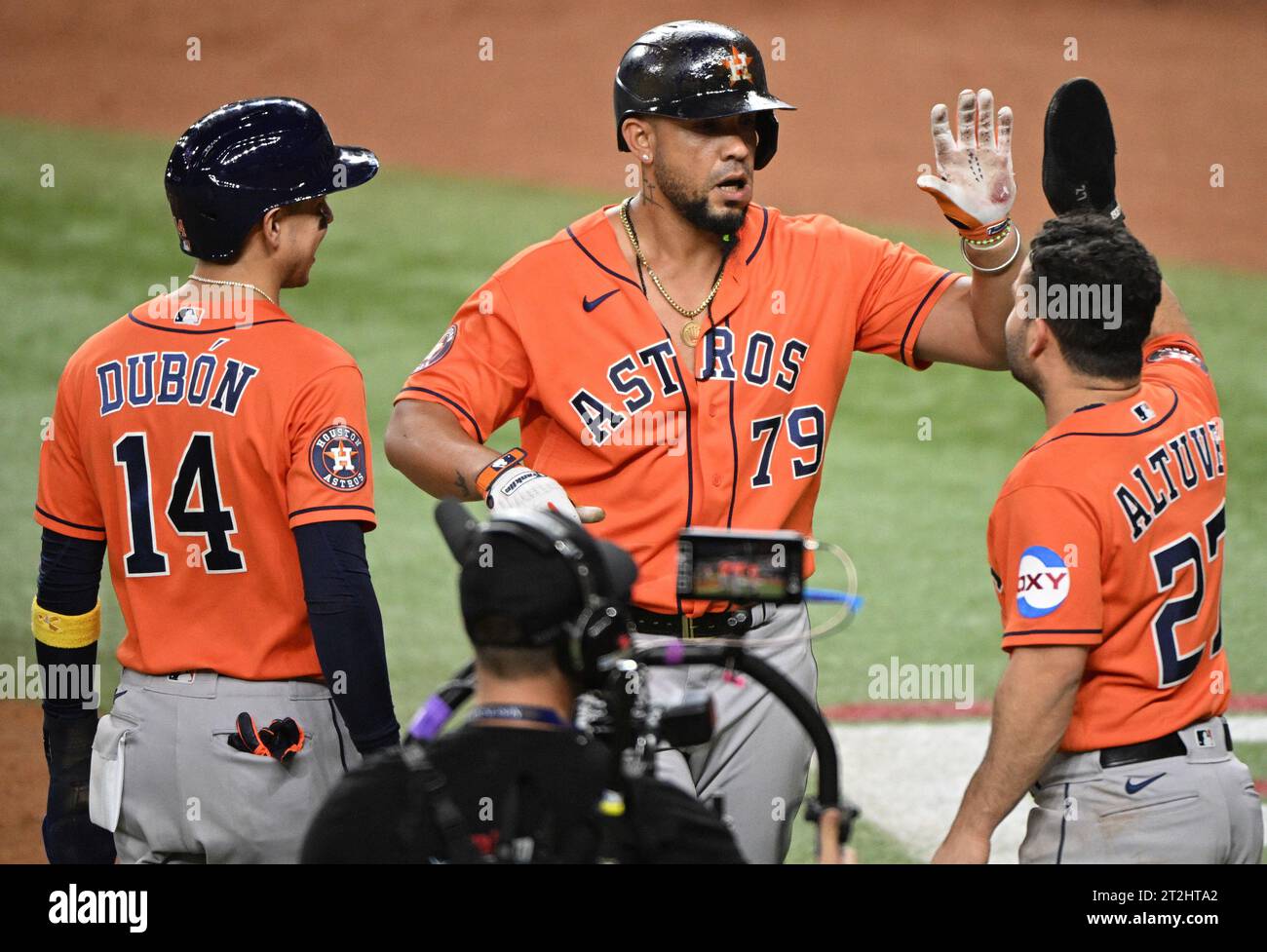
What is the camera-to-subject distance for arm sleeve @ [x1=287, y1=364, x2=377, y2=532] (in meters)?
3.08

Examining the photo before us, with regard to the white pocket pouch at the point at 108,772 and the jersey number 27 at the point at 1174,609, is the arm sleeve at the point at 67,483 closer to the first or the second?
the white pocket pouch at the point at 108,772

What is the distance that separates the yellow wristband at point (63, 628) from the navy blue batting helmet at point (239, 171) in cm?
79

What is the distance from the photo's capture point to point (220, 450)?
3102 millimetres

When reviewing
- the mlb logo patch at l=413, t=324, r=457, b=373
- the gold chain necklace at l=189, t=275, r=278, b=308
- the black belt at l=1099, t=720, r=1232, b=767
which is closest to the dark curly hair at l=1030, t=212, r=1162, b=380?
the black belt at l=1099, t=720, r=1232, b=767

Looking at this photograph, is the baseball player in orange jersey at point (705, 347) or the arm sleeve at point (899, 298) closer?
the baseball player in orange jersey at point (705, 347)

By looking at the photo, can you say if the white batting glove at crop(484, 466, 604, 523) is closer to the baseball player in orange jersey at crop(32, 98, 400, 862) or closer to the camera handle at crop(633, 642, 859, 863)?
the baseball player in orange jersey at crop(32, 98, 400, 862)

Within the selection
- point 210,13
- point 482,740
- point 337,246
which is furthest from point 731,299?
point 210,13

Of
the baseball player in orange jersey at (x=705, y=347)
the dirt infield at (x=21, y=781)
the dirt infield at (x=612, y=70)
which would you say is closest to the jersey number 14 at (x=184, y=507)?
the baseball player in orange jersey at (x=705, y=347)

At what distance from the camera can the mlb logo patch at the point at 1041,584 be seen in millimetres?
2982

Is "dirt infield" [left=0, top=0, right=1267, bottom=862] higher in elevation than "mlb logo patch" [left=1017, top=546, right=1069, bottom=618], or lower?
higher

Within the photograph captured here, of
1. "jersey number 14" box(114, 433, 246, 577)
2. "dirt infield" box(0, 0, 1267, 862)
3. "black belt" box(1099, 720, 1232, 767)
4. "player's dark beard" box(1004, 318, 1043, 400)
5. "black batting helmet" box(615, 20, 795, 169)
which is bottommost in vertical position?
"black belt" box(1099, 720, 1232, 767)

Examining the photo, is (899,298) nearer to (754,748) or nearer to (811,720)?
(754,748)

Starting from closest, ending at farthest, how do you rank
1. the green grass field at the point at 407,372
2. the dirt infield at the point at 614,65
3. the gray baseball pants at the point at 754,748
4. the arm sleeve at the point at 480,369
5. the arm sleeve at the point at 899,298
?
the gray baseball pants at the point at 754,748 < the arm sleeve at the point at 480,369 < the arm sleeve at the point at 899,298 < the green grass field at the point at 407,372 < the dirt infield at the point at 614,65

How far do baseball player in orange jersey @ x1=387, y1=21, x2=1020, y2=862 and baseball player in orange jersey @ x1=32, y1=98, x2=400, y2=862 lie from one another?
43 centimetres
